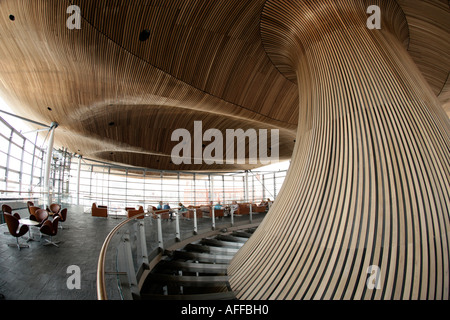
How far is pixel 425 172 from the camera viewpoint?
260cm

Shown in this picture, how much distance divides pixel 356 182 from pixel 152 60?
17.5 ft

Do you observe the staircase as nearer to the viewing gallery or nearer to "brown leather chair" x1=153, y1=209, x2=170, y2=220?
the viewing gallery

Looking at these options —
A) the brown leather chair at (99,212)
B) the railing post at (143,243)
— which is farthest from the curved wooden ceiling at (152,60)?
the railing post at (143,243)

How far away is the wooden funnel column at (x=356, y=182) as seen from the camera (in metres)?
2.32

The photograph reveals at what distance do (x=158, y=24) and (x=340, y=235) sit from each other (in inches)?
203

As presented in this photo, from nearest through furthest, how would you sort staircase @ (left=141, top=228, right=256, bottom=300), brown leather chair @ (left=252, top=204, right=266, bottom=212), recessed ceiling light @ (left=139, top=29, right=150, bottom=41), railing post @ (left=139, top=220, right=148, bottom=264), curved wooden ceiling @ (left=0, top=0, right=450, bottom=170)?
staircase @ (left=141, top=228, right=256, bottom=300), railing post @ (left=139, top=220, right=148, bottom=264), curved wooden ceiling @ (left=0, top=0, right=450, bottom=170), recessed ceiling light @ (left=139, top=29, right=150, bottom=41), brown leather chair @ (left=252, top=204, right=266, bottom=212)

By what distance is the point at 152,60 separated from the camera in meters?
5.87

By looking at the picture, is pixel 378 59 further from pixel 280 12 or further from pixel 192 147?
pixel 192 147

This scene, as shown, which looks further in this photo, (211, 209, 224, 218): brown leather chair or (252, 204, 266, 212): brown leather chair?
(252, 204, 266, 212): brown leather chair

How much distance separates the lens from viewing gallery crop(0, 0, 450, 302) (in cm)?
247

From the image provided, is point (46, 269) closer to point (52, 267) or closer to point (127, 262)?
point (52, 267)

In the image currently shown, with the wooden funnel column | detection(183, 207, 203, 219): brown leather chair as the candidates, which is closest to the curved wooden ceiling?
the wooden funnel column

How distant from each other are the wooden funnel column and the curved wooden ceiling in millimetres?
1468

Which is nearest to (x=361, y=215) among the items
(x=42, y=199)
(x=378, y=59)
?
(x=378, y=59)
